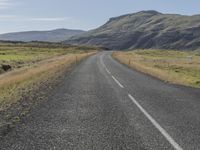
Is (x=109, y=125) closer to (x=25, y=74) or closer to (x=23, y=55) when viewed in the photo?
(x=25, y=74)

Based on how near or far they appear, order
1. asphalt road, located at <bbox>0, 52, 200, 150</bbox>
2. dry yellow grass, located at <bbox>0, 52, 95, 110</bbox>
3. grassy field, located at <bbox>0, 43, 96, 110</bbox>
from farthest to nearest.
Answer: grassy field, located at <bbox>0, 43, 96, 110</bbox> < dry yellow grass, located at <bbox>0, 52, 95, 110</bbox> < asphalt road, located at <bbox>0, 52, 200, 150</bbox>

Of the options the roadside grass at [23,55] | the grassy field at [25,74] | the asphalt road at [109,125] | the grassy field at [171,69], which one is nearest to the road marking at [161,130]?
the asphalt road at [109,125]

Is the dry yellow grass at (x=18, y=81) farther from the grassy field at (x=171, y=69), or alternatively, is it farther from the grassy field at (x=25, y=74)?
the grassy field at (x=171, y=69)

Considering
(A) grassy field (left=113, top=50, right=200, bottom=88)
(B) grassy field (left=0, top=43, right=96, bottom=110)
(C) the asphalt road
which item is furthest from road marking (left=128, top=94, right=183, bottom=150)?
(A) grassy field (left=113, top=50, right=200, bottom=88)

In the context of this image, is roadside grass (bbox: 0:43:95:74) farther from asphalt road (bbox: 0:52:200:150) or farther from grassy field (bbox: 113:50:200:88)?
asphalt road (bbox: 0:52:200:150)

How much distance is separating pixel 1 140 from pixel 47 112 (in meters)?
4.04

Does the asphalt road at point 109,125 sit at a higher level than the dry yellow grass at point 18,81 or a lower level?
higher

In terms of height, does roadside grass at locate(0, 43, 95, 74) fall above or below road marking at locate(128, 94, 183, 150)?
below

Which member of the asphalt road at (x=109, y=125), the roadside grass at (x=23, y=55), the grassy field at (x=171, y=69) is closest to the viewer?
the asphalt road at (x=109, y=125)

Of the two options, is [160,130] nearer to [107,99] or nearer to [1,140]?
[1,140]

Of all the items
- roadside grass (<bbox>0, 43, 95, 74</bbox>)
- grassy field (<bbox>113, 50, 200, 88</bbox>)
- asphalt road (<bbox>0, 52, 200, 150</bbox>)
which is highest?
asphalt road (<bbox>0, 52, 200, 150</bbox>)

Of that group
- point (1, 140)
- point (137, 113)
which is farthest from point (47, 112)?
point (1, 140)

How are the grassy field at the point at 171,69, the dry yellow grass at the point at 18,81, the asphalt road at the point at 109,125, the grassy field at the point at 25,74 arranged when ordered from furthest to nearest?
the grassy field at the point at 171,69, the grassy field at the point at 25,74, the dry yellow grass at the point at 18,81, the asphalt road at the point at 109,125

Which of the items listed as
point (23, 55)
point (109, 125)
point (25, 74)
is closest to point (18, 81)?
point (25, 74)
